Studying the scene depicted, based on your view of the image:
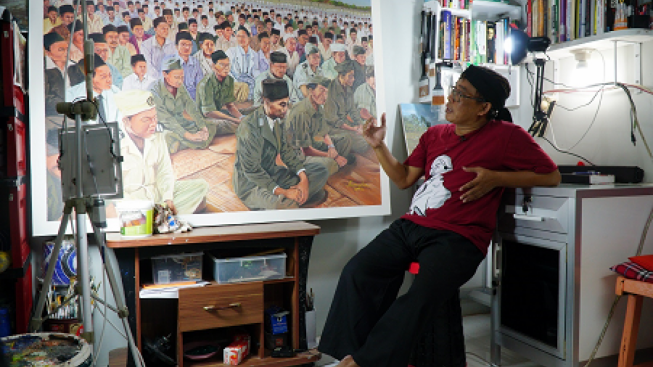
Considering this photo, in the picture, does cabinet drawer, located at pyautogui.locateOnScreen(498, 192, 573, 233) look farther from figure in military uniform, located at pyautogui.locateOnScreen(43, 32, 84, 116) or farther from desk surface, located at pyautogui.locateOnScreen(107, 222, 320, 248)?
figure in military uniform, located at pyautogui.locateOnScreen(43, 32, 84, 116)

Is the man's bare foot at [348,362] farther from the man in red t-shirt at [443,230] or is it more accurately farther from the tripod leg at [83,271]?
the tripod leg at [83,271]

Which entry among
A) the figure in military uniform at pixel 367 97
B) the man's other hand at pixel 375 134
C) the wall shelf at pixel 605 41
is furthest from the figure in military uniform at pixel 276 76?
the wall shelf at pixel 605 41

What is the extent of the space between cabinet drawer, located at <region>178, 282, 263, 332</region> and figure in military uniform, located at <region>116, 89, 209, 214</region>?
420 millimetres

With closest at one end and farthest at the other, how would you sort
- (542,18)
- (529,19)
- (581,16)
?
1. (581,16)
2. (542,18)
3. (529,19)

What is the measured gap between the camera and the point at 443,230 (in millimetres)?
1971

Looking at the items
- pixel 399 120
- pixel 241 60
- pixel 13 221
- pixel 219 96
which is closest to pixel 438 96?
pixel 399 120

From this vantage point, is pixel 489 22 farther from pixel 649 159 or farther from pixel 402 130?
pixel 649 159

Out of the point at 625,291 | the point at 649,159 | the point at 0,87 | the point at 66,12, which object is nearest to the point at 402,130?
the point at 649,159

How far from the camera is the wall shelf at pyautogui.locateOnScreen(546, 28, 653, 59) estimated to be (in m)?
2.25

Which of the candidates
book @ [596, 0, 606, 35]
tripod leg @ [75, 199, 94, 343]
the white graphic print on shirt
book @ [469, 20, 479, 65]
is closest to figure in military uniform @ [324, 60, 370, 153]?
the white graphic print on shirt

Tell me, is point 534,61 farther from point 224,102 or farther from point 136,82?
point 136,82

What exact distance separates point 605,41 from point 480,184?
1.07 meters

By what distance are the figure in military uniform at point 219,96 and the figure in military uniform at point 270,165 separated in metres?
0.07

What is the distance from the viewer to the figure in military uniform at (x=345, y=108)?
8.56 ft
